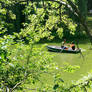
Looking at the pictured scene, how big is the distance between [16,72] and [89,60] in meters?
11.5

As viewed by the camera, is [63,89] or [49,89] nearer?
[63,89]

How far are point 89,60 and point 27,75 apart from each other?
11478mm

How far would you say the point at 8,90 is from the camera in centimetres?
417

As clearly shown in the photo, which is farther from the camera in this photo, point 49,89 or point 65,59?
point 65,59

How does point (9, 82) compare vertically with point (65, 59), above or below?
above

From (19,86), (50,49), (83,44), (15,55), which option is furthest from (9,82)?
(83,44)

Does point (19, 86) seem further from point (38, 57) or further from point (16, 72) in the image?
point (38, 57)

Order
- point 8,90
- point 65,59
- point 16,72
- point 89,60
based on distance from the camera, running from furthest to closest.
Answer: point 65,59, point 89,60, point 16,72, point 8,90

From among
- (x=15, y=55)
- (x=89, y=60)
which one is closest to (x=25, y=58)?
(x=15, y=55)

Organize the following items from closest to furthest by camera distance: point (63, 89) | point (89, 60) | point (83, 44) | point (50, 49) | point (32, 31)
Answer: point (63, 89)
point (32, 31)
point (89, 60)
point (50, 49)
point (83, 44)

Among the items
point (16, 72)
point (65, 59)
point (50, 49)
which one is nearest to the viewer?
point (16, 72)

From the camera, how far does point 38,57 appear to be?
4715mm

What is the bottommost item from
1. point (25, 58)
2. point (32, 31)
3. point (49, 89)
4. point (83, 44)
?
point (83, 44)

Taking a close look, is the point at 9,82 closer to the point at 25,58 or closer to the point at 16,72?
the point at 16,72
